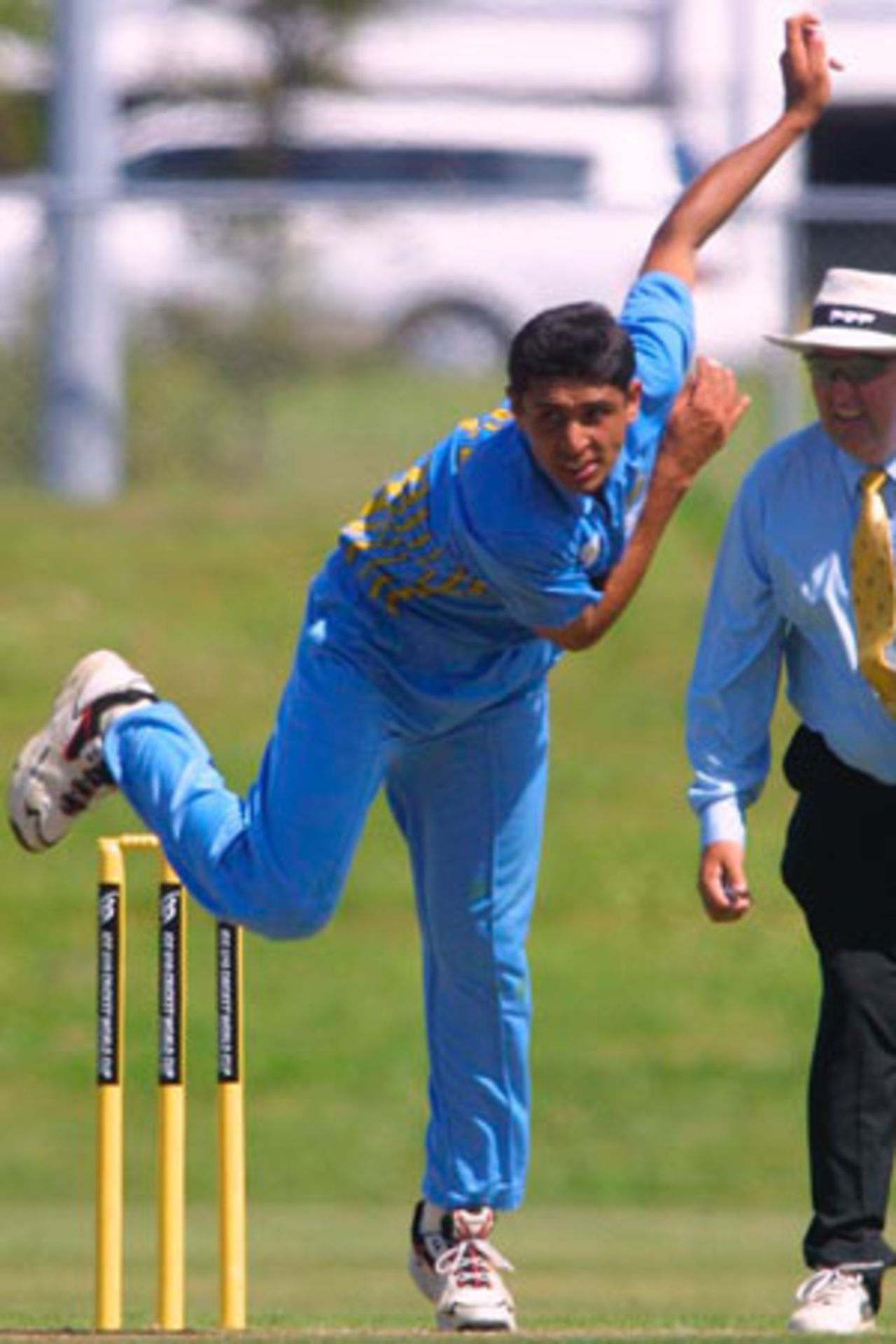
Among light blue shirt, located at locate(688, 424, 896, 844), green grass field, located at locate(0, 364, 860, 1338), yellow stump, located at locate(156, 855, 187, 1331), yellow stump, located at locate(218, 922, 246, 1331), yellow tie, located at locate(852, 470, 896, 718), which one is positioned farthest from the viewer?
green grass field, located at locate(0, 364, 860, 1338)

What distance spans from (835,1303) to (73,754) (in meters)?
1.88

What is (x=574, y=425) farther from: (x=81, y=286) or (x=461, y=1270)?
(x=81, y=286)

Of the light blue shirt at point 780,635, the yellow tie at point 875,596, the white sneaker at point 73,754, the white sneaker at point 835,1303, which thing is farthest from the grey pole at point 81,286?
the white sneaker at point 835,1303

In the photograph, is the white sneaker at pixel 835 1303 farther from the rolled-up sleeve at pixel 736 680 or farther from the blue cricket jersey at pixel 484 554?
the blue cricket jersey at pixel 484 554

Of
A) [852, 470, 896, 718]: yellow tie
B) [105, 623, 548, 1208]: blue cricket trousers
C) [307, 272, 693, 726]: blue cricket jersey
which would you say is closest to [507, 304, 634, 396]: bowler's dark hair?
[307, 272, 693, 726]: blue cricket jersey

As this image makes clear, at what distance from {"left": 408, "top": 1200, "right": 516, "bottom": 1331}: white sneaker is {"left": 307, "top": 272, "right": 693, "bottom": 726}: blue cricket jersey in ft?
3.17

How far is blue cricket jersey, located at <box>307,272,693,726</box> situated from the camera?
649 centimetres

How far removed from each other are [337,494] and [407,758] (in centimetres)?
1002

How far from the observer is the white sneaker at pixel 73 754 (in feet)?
24.1

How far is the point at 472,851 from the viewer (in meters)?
7.02

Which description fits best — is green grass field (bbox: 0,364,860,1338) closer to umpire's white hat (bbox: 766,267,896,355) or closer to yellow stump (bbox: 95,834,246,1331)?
yellow stump (bbox: 95,834,246,1331)

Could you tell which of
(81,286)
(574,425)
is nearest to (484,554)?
(574,425)

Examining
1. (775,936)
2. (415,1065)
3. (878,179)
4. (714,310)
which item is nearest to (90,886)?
(415,1065)

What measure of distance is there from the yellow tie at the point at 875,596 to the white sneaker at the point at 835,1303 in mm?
975
